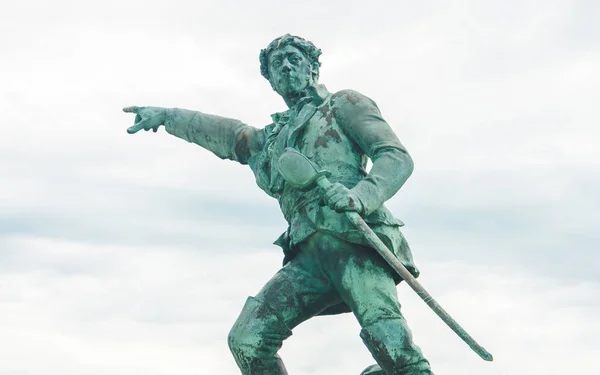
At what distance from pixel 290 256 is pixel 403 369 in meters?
1.32

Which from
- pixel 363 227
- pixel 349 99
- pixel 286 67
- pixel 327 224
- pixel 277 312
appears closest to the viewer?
pixel 363 227

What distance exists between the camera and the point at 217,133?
936cm

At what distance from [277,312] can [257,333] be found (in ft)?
0.67

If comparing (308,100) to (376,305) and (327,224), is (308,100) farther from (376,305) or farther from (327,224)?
(376,305)

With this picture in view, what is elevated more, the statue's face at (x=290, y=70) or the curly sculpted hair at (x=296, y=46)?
the curly sculpted hair at (x=296, y=46)

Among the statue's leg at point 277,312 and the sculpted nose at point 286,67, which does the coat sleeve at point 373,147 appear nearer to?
the sculpted nose at point 286,67

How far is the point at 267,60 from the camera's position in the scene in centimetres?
902

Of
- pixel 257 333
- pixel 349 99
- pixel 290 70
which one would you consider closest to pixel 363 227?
pixel 257 333

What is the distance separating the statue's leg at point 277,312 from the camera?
8133 millimetres

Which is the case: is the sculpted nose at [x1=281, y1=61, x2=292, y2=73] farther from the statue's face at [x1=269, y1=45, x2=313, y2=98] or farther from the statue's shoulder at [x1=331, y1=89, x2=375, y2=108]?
the statue's shoulder at [x1=331, y1=89, x2=375, y2=108]

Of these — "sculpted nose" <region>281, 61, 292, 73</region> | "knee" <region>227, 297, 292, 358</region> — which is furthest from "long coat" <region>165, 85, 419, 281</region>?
"knee" <region>227, 297, 292, 358</region>

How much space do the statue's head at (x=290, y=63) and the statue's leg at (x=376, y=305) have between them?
1.31 meters

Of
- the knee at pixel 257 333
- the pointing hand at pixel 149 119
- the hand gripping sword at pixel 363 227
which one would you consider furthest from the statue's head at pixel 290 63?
the knee at pixel 257 333

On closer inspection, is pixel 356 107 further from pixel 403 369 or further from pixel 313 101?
pixel 403 369
